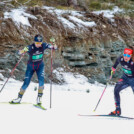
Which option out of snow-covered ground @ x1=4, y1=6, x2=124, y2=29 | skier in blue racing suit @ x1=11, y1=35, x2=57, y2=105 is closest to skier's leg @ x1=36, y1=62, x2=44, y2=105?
skier in blue racing suit @ x1=11, y1=35, x2=57, y2=105

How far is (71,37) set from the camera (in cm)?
1342

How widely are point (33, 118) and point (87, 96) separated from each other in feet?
16.2

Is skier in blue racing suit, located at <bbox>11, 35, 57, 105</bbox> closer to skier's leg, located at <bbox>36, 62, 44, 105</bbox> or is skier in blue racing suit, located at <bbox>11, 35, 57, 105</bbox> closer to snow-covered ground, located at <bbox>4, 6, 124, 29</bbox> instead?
skier's leg, located at <bbox>36, 62, 44, 105</bbox>

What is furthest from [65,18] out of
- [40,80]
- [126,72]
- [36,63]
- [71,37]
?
[126,72]

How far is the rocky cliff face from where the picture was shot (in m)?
11.4

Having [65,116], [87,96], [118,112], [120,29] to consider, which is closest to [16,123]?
[65,116]

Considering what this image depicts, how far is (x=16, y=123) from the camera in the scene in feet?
15.3

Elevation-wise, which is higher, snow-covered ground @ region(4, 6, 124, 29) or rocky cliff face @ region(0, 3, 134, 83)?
snow-covered ground @ region(4, 6, 124, 29)

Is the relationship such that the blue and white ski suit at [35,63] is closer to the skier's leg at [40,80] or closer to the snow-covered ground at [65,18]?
the skier's leg at [40,80]

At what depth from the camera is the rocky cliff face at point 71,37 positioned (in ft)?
37.6

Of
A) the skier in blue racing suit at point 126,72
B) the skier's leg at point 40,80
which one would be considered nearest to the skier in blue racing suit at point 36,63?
the skier's leg at point 40,80

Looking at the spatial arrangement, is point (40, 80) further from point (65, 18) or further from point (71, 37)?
point (65, 18)

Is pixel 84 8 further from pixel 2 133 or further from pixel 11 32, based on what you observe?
pixel 2 133

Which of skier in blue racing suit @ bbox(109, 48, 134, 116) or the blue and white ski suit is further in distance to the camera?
the blue and white ski suit
